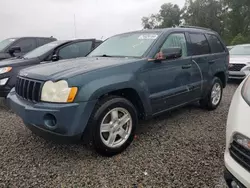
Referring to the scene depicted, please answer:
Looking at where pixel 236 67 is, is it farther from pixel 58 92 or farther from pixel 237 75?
pixel 58 92

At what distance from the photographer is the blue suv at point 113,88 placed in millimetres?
2580

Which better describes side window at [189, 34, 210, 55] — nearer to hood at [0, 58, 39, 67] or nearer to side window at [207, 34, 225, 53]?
side window at [207, 34, 225, 53]

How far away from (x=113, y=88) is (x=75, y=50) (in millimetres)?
3784

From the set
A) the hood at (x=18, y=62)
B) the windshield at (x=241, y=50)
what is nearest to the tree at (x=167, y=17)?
the windshield at (x=241, y=50)

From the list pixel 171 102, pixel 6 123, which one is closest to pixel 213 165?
pixel 171 102

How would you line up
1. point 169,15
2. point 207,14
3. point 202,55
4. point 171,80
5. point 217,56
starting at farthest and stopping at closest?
point 169,15, point 207,14, point 217,56, point 202,55, point 171,80

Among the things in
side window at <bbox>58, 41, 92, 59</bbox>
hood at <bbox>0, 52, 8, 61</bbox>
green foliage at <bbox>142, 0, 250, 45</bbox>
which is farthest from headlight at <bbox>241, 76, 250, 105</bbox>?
green foliage at <bbox>142, 0, 250, 45</bbox>

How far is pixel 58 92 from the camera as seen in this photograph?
8.49ft

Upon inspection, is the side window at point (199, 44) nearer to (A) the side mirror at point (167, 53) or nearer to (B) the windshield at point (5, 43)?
(A) the side mirror at point (167, 53)

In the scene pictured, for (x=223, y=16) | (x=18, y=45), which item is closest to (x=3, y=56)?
(x=18, y=45)

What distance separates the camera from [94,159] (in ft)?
9.49

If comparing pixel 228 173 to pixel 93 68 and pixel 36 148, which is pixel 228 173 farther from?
pixel 36 148

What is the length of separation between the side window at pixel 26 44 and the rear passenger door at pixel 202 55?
5637 millimetres

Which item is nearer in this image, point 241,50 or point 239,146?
point 239,146
